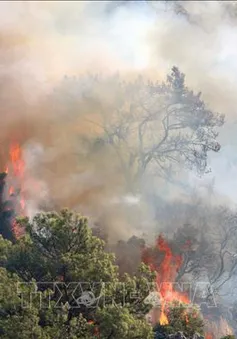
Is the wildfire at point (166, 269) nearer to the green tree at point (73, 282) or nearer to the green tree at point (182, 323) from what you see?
the green tree at point (182, 323)

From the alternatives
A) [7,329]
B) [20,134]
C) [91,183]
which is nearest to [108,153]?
[91,183]

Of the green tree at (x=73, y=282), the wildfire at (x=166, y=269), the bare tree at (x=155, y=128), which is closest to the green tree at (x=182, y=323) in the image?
the green tree at (x=73, y=282)

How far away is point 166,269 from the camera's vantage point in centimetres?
2522

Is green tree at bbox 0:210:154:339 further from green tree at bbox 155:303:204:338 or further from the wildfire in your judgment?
the wildfire

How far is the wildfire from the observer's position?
23.9 meters

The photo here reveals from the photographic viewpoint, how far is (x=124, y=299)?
1500 cm

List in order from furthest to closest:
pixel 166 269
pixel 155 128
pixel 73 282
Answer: pixel 155 128, pixel 166 269, pixel 73 282

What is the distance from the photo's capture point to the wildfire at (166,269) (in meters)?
23.9

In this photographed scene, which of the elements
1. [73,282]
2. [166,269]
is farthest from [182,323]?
[166,269]

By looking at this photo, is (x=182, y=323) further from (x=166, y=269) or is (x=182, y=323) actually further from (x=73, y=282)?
(x=166, y=269)

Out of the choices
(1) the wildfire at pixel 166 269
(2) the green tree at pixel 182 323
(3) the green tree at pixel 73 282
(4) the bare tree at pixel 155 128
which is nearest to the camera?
(3) the green tree at pixel 73 282

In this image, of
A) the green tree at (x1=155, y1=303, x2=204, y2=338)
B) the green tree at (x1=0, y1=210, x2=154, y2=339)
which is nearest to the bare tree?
the green tree at (x1=155, y1=303, x2=204, y2=338)

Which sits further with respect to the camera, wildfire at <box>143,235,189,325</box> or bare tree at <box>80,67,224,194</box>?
bare tree at <box>80,67,224,194</box>

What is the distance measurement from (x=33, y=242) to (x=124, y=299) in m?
3.10
